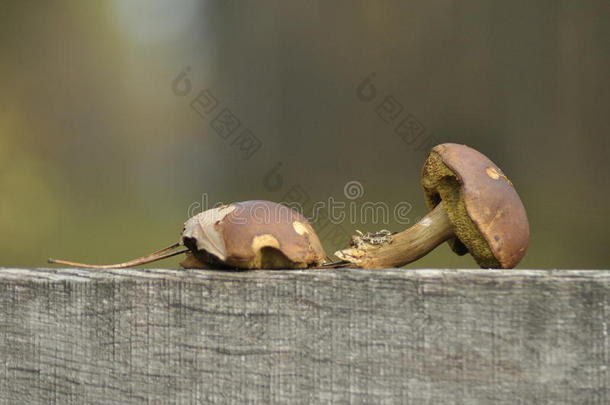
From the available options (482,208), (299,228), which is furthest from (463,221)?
(299,228)

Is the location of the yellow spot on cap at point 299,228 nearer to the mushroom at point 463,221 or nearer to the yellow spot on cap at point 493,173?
the mushroom at point 463,221

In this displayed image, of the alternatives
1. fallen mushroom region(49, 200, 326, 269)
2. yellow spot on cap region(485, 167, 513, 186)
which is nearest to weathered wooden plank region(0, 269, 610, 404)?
fallen mushroom region(49, 200, 326, 269)

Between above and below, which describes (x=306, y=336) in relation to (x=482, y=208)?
below

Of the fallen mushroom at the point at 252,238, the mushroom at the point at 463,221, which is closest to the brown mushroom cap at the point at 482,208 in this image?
the mushroom at the point at 463,221

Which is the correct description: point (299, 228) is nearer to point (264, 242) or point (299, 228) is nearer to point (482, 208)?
point (264, 242)

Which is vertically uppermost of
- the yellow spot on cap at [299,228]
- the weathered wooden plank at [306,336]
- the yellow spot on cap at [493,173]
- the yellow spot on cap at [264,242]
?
the yellow spot on cap at [493,173]

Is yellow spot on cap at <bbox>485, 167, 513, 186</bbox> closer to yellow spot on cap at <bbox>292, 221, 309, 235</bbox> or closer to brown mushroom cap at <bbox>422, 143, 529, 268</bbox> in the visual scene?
brown mushroom cap at <bbox>422, 143, 529, 268</bbox>
